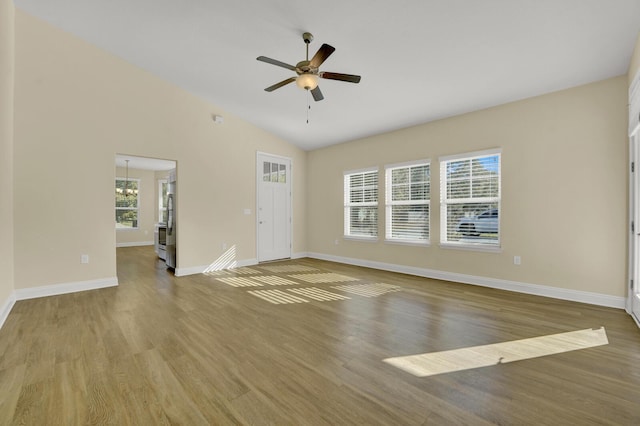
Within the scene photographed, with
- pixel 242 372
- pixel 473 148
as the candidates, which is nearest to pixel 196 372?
pixel 242 372

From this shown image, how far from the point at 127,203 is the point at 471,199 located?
34.2 ft

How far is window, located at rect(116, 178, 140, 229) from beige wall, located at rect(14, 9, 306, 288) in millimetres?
5946

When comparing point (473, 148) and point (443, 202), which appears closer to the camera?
point (473, 148)

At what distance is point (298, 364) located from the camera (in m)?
2.25

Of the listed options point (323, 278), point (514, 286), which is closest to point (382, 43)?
point (323, 278)

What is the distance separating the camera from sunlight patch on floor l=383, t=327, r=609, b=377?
7.27 ft

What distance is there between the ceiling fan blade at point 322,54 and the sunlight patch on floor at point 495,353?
2718 mm

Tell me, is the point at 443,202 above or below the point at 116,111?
below

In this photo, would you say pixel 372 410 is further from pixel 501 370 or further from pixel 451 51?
pixel 451 51

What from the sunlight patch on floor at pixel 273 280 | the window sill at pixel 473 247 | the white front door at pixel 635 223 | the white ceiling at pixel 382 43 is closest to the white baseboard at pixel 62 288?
the sunlight patch on floor at pixel 273 280

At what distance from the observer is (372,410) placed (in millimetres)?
1722

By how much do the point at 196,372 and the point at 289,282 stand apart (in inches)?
111

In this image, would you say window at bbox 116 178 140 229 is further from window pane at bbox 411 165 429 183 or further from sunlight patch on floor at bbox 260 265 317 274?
window pane at bbox 411 165 429 183

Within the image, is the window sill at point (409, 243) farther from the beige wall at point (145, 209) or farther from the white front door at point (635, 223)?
the beige wall at point (145, 209)
